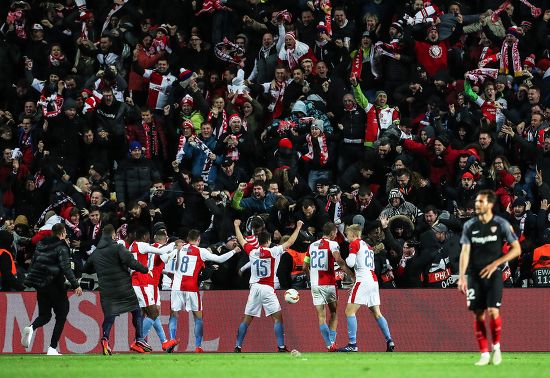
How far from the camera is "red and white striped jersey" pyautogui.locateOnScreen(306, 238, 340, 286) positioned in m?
21.8

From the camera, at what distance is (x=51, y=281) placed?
21234 mm

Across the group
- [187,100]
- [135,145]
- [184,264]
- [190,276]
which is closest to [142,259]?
[184,264]

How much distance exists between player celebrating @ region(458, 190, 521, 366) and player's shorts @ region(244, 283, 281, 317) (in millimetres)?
6109

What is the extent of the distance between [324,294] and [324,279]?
0.27 metres

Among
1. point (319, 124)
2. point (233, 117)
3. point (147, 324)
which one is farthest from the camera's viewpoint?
point (233, 117)

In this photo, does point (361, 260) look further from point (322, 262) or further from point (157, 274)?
point (157, 274)

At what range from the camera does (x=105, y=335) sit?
2134 cm

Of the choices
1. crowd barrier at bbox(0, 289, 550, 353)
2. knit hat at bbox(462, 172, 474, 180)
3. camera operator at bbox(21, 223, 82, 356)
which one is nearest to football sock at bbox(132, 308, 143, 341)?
camera operator at bbox(21, 223, 82, 356)

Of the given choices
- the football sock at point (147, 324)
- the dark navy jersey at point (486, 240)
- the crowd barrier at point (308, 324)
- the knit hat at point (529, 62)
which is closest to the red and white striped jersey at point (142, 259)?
the football sock at point (147, 324)

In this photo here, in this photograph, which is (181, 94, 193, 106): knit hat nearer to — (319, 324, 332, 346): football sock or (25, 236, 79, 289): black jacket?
(25, 236, 79, 289): black jacket

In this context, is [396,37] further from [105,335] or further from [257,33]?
[105,335]

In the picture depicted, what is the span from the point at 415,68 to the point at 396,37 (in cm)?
93

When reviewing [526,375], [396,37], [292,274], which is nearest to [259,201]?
[292,274]

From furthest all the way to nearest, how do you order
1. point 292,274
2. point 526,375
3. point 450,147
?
point 450,147
point 292,274
point 526,375
